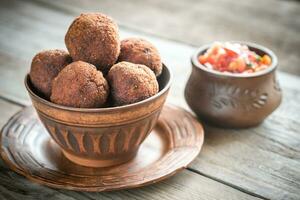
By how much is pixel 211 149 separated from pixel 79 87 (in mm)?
306

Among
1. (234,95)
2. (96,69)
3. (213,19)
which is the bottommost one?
(213,19)

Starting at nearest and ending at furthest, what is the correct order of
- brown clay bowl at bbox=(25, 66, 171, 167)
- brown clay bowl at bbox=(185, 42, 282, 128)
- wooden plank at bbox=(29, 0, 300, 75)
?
brown clay bowl at bbox=(25, 66, 171, 167)
brown clay bowl at bbox=(185, 42, 282, 128)
wooden plank at bbox=(29, 0, 300, 75)

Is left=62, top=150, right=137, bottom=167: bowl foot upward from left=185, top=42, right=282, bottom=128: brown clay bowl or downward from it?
downward

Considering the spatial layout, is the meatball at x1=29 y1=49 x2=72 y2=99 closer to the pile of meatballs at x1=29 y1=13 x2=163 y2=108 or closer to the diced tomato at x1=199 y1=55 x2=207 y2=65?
the pile of meatballs at x1=29 y1=13 x2=163 y2=108

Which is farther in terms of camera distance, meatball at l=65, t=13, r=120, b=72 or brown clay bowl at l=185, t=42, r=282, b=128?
brown clay bowl at l=185, t=42, r=282, b=128

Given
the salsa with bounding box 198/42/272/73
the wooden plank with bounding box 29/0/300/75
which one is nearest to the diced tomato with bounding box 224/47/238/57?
the salsa with bounding box 198/42/272/73

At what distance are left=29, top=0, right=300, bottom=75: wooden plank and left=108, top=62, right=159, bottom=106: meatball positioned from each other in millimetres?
636

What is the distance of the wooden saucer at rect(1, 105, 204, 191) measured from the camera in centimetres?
78

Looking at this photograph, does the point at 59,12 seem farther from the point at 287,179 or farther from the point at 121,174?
the point at 287,179

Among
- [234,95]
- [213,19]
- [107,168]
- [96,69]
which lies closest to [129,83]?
[96,69]

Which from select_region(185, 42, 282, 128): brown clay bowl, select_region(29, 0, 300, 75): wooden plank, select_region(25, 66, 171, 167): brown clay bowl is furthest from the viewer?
select_region(29, 0, 300, 75): wooden plank

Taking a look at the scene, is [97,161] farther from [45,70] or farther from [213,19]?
[213,19]

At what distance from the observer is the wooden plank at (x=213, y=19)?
Result: 1485 mm

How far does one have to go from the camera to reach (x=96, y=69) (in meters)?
0.81
